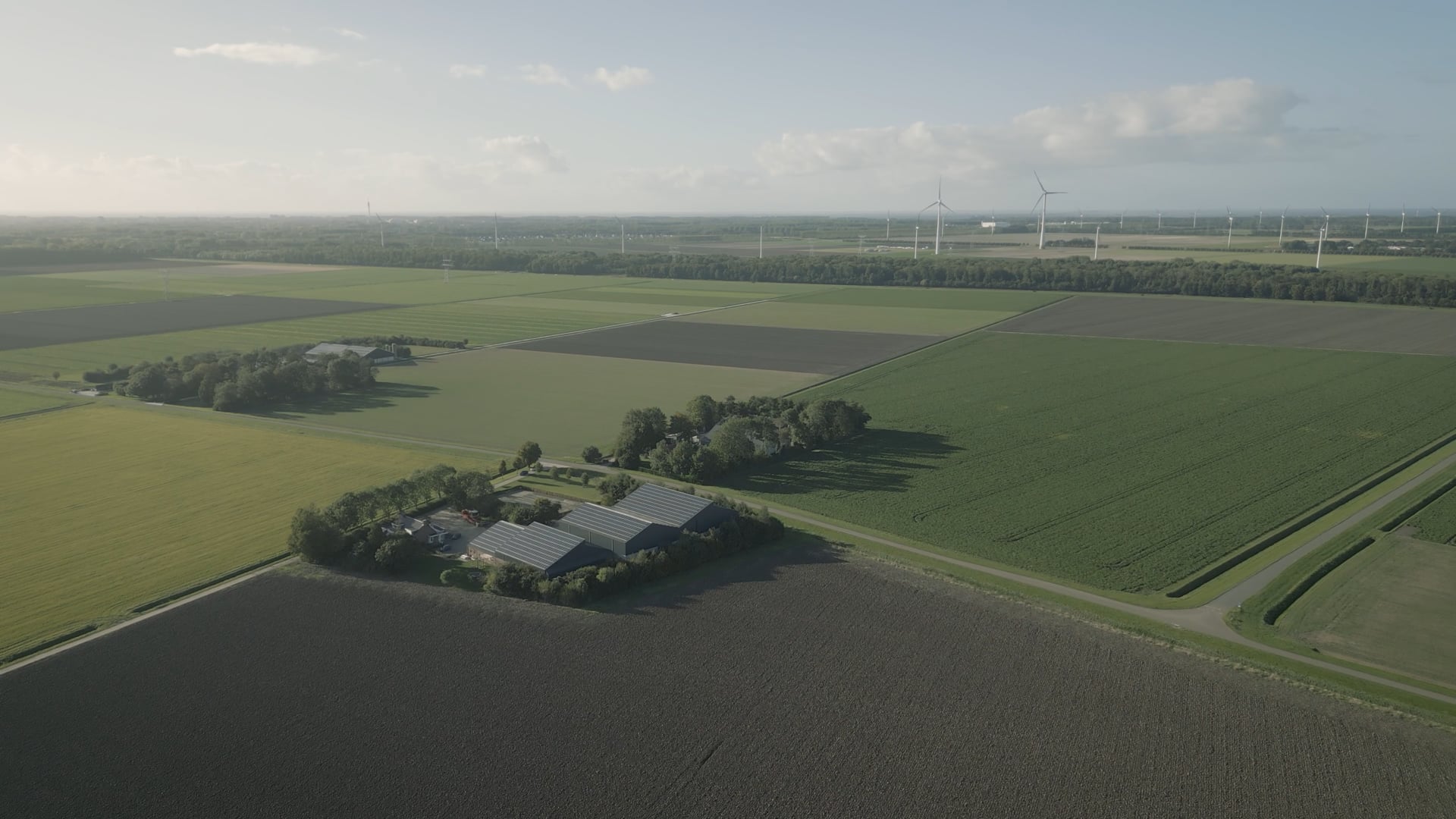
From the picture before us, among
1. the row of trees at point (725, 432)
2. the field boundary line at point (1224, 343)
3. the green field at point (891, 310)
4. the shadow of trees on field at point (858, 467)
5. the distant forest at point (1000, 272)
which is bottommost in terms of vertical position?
the shadow of trees on field at point (858, 467)

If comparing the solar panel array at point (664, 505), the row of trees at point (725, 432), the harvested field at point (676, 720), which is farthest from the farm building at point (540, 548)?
the row of trees at point (725, 432)

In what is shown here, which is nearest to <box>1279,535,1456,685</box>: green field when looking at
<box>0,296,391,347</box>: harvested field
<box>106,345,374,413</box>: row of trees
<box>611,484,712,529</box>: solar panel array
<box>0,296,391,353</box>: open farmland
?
<box>611,484,712,529</box>: solar panel array

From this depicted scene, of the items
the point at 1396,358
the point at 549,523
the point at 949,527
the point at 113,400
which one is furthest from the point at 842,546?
the point at 1396,358

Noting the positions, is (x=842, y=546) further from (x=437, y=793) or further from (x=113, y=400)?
→ (x=113, y=400)

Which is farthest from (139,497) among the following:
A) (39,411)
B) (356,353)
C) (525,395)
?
(356,353)

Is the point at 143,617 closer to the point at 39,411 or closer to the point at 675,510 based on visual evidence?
the point at 675,510

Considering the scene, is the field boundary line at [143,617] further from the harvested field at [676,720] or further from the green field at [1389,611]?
the green field at [1389,611]
